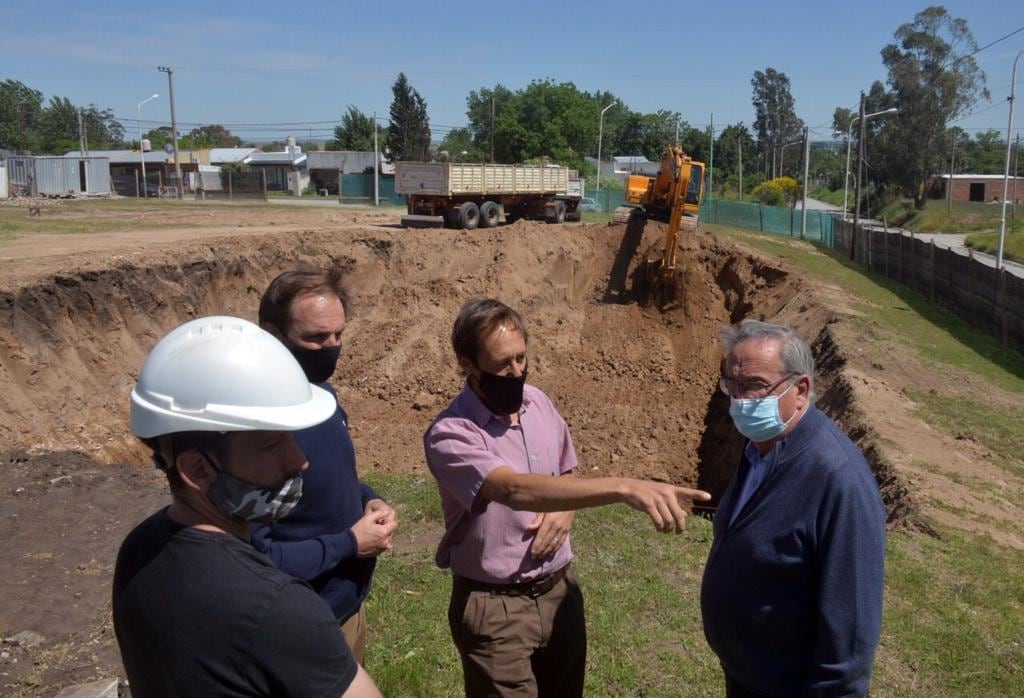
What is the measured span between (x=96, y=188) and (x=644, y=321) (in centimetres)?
3771

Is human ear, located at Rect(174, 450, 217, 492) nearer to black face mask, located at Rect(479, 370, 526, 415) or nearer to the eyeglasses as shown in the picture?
black face mask, located at Rect(479, 370, 526, 415)

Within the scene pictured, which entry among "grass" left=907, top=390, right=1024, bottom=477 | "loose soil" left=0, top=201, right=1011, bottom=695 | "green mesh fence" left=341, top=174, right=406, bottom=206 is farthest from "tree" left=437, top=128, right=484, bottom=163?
A: "grass" left=907, top=390, right=1024, bottom=477

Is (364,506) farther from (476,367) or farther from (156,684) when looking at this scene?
(156,684)

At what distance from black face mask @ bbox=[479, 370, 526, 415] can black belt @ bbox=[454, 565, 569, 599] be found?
65 centimetres

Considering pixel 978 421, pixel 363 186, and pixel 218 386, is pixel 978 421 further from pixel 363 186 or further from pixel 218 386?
pixel 363 186

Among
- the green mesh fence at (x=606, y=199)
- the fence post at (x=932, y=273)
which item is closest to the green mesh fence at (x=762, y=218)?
the green mesh fence at (x=606, y=199)

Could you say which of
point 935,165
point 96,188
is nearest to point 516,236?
point 96,188

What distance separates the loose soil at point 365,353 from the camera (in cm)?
772

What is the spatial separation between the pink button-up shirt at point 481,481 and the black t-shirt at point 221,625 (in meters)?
1.33

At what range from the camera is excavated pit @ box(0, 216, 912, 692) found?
7977 mm

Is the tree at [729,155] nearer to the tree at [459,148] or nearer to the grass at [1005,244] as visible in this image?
the tree at [459,148]

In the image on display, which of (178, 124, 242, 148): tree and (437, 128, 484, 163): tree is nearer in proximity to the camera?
(437, 128, 484, 163): tree

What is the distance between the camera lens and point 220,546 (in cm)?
188

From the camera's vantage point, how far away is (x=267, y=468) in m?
1.99
